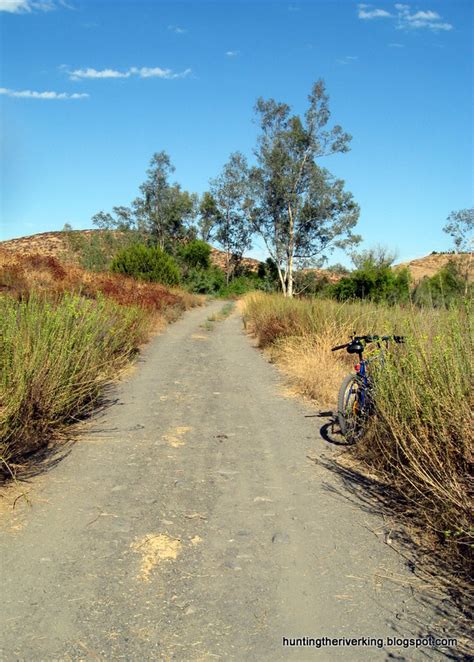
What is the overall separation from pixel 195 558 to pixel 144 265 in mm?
26365

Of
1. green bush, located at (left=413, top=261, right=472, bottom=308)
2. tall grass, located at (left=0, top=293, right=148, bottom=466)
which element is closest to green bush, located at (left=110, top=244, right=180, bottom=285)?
green bush, located at (left=413, top=261, right=472, bottom=308)

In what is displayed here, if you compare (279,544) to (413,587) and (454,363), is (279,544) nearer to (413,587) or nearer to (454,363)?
(413,587)

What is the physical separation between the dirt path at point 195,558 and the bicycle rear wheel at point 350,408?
0.32m

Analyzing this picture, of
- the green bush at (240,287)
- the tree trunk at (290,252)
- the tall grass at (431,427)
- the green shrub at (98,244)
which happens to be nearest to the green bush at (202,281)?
the green bush at (240,287)

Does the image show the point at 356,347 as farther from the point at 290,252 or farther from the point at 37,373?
the point at 290,252

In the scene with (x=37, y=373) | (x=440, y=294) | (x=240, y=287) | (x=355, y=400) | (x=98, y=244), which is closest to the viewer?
(x=37, y=373)

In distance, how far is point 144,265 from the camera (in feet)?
94.5

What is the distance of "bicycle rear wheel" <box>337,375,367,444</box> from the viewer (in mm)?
5918

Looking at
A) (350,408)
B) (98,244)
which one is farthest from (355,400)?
(98,244)

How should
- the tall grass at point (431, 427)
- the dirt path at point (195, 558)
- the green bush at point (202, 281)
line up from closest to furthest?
the dirt path at point (195, 558) < the tall grass at point (431, 427) < the green bush at point (202, 281)

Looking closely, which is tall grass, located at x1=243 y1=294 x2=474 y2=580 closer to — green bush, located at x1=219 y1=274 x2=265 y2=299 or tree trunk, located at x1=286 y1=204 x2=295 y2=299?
tree trunk, located at x1=286 y1=204 x2=295 y2=299

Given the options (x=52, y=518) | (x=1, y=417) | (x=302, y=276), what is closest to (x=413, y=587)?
(x=52, y=518)

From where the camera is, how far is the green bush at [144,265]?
28094mm

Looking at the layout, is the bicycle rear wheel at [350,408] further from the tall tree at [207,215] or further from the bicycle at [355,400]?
the tall tree at [207,215]
